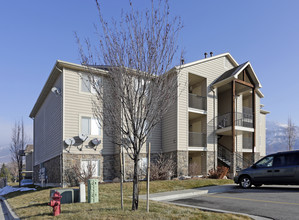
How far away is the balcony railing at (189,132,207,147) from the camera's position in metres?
20.4

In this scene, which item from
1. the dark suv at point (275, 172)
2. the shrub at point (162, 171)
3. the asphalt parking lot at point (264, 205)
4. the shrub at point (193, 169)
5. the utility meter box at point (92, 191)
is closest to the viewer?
the asphalt parking lot at point (264, 205)

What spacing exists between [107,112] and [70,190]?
4.21 metres

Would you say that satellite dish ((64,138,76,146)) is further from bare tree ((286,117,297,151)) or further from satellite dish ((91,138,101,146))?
bare tree ((286,117,297,151))

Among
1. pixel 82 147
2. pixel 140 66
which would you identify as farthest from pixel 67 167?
pixel 140 66

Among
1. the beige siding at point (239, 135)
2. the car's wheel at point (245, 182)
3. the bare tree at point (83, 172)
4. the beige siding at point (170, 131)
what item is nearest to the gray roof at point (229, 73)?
the beige siding at point (239, 135)

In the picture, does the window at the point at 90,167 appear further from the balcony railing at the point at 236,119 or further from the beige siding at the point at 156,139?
the balcony railing at the point at 236,119

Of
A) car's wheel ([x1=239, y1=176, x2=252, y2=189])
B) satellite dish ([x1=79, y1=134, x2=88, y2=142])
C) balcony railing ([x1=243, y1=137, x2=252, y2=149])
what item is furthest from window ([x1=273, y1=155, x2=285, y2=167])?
satellite dish ([x1=79, y1=134, x2=88, y2=142])

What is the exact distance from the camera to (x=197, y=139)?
2062cm

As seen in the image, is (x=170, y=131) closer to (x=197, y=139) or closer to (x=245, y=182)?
(x=197, y=139)

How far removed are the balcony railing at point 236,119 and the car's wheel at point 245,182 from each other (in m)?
8.03

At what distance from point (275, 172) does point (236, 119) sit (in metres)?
9.36

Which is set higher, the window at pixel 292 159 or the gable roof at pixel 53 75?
the gable roof at pixel 53 75

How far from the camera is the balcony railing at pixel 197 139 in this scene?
2042 centimetres

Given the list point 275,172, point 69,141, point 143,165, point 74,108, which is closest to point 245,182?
point 275,172
